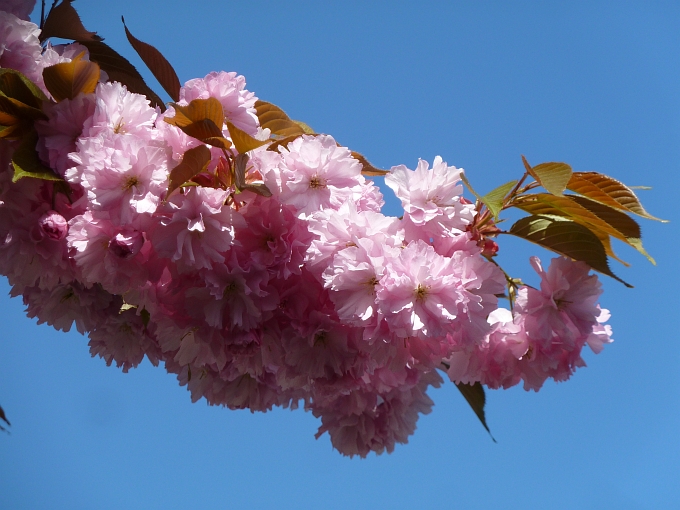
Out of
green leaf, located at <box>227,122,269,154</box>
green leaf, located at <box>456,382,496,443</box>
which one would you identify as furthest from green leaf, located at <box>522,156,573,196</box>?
green leaf, located at <box>456,382,496,443</box>

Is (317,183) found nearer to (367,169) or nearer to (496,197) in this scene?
(367,169)

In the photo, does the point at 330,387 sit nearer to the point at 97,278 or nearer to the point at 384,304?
the point at 384,304

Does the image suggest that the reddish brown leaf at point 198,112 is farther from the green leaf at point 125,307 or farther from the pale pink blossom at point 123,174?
the green leaf at point 125,307

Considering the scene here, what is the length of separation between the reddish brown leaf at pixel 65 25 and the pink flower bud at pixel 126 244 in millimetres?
652

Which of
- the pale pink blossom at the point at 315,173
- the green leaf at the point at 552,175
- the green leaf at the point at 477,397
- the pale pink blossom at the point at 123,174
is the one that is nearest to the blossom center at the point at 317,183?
the pale pink blossom at the point at 315,173

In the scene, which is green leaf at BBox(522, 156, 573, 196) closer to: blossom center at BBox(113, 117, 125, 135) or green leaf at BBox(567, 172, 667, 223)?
green leaf at BBox(567, 172, 667, 223)

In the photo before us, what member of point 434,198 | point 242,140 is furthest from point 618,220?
point 242,140

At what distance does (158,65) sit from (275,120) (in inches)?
10.8

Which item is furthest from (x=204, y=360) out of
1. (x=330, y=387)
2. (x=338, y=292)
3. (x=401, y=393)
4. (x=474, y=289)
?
(x=401, y=393)

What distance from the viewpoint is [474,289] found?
43.4 inches

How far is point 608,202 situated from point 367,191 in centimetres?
47

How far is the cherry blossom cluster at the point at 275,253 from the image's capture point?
107cm

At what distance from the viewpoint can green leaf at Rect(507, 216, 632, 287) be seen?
1.13m

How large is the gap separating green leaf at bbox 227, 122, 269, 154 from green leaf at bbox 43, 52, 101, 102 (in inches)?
13.1
